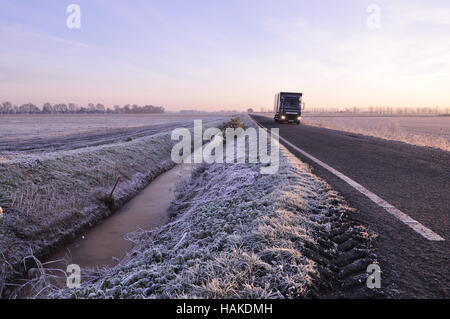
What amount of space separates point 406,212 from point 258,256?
8.77 feet

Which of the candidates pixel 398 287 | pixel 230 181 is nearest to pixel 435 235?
pixel 398 287

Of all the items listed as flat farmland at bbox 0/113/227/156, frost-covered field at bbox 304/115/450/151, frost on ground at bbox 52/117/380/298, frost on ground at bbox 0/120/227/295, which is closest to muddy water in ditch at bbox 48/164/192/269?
frost on ground at bbox 0/120/227/295

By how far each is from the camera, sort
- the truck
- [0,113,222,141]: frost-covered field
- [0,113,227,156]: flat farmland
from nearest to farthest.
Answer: [0,113,227,156]: flat farmland < [0,113,222,141]: frost-covered field < the truck

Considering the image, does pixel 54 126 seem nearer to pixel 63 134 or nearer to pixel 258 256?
pixel 63 134

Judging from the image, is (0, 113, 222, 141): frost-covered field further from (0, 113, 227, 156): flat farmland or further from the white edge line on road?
the white edge line on road

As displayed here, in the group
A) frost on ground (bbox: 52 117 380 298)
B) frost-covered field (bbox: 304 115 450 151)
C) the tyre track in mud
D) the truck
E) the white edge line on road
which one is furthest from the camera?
the truck

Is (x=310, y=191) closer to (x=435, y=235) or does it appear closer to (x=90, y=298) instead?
(x=435, y=235)

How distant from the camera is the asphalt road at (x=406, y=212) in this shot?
8.37 feet

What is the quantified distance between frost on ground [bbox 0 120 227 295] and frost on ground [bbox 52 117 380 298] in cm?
260

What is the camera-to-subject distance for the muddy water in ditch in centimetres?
623

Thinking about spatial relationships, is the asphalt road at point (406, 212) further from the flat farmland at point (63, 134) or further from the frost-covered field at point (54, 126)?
the frost-covered field at point (54, 126)

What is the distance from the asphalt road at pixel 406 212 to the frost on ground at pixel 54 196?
6035 millimetres

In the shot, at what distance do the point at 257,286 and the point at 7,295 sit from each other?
4727 millimetres

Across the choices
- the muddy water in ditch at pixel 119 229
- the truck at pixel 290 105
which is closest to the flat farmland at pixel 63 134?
the muddy water in ditch at pixel 119 229
